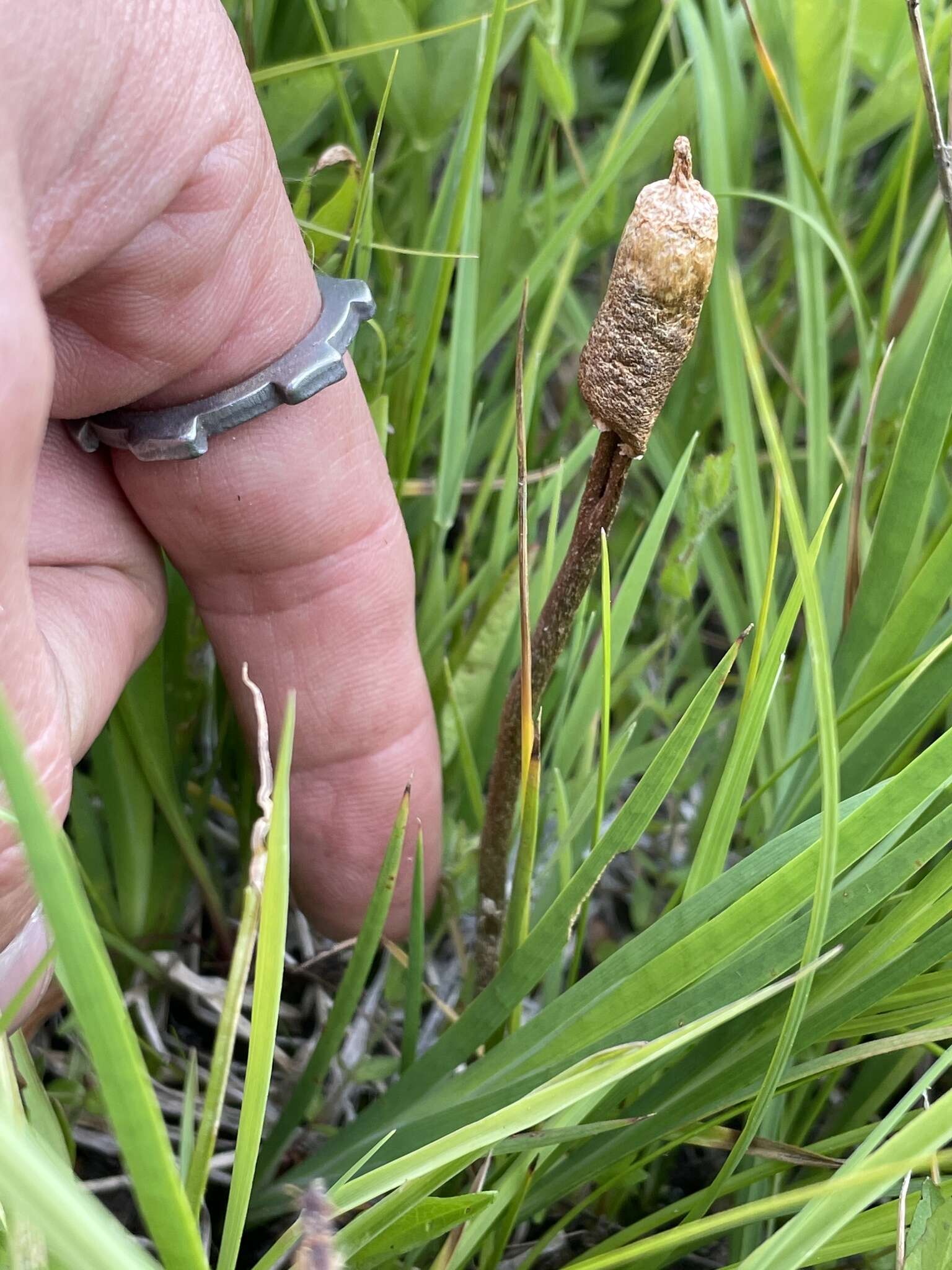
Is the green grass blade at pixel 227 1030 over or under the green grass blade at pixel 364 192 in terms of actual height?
under

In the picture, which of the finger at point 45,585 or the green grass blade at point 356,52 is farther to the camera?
the green grass blade at point 356,52

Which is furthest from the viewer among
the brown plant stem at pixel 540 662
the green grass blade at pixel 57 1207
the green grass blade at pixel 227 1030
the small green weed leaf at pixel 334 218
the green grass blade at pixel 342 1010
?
the small green weed leaf at pixel 334 218

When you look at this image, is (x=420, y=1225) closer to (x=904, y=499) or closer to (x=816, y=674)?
(x=816, y=674)

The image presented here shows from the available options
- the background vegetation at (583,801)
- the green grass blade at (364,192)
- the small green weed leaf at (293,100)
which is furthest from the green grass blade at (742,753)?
the small green weed leaf at (293,100)

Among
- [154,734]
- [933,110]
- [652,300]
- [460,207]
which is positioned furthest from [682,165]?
[154,734]

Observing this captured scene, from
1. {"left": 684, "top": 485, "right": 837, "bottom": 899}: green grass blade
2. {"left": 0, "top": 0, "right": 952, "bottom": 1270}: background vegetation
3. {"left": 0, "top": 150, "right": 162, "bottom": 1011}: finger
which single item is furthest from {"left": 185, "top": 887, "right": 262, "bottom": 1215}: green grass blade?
{"left": 684, "top": 485, "right": 837, "bottom": 899}: green grass blade

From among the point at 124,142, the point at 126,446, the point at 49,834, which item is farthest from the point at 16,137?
the point at 49,834

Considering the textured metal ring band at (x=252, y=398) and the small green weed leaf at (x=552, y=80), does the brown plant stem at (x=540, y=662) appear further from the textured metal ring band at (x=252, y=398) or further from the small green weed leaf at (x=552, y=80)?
the small green weed leaf at (x=552, y=80)

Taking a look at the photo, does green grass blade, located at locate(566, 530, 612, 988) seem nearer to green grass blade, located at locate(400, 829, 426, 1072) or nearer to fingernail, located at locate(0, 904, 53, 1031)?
green grass blade, located at locate(400, 829, 426, 1072)
